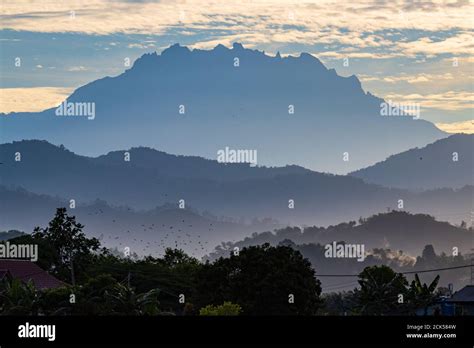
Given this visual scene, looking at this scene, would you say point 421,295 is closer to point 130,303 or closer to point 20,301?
point 130,303

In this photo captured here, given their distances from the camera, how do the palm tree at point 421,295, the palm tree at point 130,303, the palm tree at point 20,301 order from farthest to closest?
the palm tree at point 421,295 → the palm tree at point 20,301 → the palm tree at point 130,303

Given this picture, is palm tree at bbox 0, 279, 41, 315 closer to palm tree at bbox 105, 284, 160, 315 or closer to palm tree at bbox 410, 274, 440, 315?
palm tree at bbox 105, 284, 160, 315

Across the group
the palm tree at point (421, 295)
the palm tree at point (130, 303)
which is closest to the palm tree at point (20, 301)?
the palm tree at point (130, 303)

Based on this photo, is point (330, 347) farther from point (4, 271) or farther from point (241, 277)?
point (4, 271)

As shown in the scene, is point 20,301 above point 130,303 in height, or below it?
above

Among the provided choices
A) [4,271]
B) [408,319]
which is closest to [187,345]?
[408,319]

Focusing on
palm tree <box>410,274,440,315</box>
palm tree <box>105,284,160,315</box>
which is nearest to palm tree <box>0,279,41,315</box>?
palm tree <box>105,284,160,315</box>

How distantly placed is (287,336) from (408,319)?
352 cm

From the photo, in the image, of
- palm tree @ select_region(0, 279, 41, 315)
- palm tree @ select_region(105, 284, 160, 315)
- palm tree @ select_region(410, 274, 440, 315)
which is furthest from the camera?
palm tree @ select_region(410, 274, 440, 315)

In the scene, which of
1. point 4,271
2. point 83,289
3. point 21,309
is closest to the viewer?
point 21,309

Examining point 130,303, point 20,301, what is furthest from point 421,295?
point 20,301

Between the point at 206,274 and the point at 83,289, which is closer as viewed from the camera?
the point at 83,289

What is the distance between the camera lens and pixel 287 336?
83.0ft

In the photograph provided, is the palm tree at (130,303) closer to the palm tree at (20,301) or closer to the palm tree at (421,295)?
the palm tree at (20,301)
